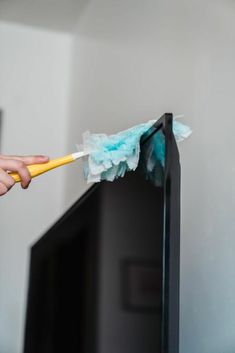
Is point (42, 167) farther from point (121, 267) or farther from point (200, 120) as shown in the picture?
point (200, 120)

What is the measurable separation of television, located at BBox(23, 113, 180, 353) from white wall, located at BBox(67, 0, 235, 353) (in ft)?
0.58

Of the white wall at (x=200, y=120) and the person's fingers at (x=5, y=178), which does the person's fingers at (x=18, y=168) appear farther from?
the white wall at (x=200, y=120)

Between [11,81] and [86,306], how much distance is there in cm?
138

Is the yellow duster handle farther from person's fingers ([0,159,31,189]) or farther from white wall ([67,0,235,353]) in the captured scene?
white wall ([67,0,235,353])

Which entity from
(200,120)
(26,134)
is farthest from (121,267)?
(26,134)

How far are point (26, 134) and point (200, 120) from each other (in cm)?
125

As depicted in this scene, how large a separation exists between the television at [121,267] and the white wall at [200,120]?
18 cm

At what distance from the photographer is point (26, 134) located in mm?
2227

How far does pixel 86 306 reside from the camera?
105 cm

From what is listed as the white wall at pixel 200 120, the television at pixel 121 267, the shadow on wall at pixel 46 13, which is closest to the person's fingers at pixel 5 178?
the television at pixel 121 267

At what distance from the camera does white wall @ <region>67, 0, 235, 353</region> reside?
98 centimetres

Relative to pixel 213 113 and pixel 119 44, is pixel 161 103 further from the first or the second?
pixel 119 44

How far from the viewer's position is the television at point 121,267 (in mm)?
687

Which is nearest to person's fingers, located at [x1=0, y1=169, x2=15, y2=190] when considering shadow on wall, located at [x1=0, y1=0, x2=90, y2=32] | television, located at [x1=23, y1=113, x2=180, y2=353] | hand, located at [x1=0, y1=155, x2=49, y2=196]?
hand, located at [x1=0, y1=155, x2=49, y2=196]
